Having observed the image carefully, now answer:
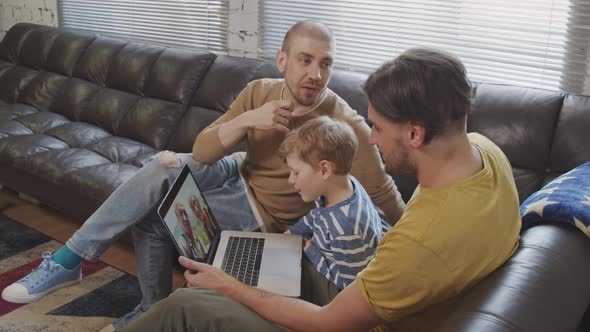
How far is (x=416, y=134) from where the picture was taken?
48.0 inches

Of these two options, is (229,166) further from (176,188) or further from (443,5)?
(443,5)

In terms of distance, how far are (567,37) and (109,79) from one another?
2.53 meters

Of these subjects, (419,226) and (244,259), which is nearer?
(419,226)

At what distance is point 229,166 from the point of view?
7.22 feet

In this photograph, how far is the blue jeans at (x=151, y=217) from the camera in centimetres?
199

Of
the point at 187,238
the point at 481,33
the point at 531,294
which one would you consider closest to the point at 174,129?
the point at 187,238

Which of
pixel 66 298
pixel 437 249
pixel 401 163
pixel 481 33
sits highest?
pixel 481 33

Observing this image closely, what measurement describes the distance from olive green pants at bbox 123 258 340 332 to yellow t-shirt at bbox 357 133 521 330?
0.92ft

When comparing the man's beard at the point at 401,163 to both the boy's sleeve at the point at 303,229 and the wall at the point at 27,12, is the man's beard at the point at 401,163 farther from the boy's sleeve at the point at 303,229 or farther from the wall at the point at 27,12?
the wall at the point at 27,12

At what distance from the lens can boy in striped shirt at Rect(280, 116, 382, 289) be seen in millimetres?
1637

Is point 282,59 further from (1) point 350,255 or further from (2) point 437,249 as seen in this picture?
(2) point 437,249

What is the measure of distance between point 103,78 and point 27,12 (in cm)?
151

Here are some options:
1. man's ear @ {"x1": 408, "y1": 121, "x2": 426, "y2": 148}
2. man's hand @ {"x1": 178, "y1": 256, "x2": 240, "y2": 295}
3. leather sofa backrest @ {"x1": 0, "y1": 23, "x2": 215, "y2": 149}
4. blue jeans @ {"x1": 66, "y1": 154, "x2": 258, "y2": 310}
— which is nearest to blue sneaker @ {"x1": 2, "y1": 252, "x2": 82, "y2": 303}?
blue jeans @ {"x1": 66, "y1": 154, "x2": 258, "y2": 310}

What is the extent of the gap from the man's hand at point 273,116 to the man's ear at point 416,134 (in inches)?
29.7
